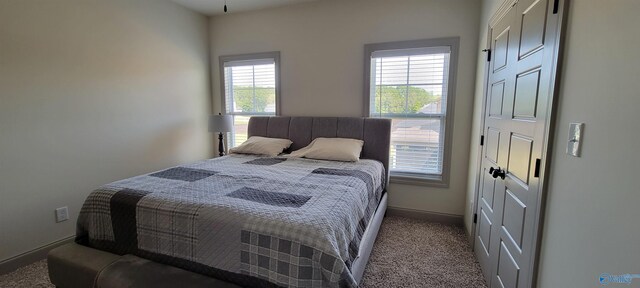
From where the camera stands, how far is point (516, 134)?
1.57 metres

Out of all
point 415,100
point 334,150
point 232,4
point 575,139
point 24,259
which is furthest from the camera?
point 232,4

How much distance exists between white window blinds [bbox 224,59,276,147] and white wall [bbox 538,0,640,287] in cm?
304

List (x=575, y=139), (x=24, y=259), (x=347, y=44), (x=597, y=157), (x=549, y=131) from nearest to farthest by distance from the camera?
(x=597, y=157) → (x=575, y=139) → (x=549, y=131) → (x=24, y=259) → (x=347, y=44)

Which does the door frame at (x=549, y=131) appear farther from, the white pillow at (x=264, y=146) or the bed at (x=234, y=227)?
the white pillow at (x=264, y=146)

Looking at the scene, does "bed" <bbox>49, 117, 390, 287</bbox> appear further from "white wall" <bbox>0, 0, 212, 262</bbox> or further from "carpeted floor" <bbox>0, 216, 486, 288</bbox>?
"white wall" <bbox>0, 0, 212, 262</bbox>

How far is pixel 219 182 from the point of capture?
1956 mm

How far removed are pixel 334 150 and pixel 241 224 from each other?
1.60 meters

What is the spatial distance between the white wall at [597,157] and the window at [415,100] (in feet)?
5.92

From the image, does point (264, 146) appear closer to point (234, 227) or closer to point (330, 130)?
point (330, 130)

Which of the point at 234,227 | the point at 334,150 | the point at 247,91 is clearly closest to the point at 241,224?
the point at 234,227

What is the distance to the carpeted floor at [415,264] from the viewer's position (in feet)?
6.47

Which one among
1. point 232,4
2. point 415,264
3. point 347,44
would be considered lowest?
point 415,264

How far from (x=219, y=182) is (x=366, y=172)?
1211 millimetres

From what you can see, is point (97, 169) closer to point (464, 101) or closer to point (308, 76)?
point (308, 76)
